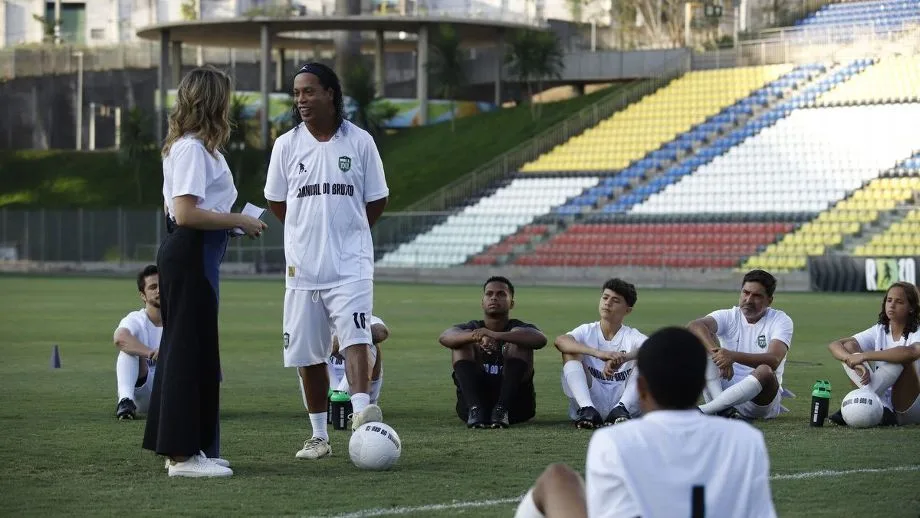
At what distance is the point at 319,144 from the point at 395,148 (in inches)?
2077

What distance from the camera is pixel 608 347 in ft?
36.3

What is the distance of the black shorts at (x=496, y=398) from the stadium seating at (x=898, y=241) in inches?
1072

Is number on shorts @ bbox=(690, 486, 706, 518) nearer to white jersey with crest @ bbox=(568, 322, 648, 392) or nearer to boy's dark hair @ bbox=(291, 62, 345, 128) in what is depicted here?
boy's dark hair @ bbox=(291, 62, 345, 128)

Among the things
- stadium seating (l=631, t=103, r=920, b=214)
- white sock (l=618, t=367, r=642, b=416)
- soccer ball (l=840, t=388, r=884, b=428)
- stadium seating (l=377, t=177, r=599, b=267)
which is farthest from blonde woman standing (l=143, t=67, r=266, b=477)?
stadium seating (l=377, t=177, r=599, b=267)

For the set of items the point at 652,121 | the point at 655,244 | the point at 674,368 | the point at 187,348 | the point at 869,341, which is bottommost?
the point at 655,244

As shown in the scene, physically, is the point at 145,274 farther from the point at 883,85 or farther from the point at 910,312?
the point at 883,85

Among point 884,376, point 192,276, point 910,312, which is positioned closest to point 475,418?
point 884,376

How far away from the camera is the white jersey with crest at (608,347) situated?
11.0 metres

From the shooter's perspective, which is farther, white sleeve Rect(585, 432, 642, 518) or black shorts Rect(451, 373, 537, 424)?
black shorts Rect(451, 373, 537, 424)

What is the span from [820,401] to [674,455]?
672 centimetres

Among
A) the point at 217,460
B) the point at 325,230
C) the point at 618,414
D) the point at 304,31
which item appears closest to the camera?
the point at 217,460

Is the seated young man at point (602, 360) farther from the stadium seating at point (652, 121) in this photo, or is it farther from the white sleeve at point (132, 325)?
the stadium seating at point (652, 121)

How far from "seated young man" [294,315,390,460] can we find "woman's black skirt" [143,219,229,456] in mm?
854

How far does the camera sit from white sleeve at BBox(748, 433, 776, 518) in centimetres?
446
